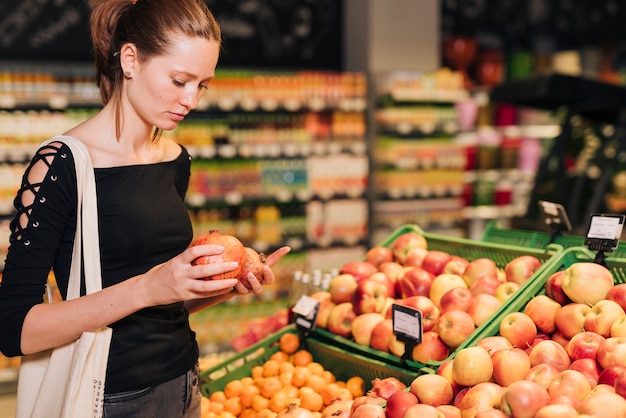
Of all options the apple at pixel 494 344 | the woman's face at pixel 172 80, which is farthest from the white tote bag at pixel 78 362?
the apple at pixel 494 344

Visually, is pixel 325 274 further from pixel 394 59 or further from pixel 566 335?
pixel 394 59

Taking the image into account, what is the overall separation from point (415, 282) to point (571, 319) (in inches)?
24.2

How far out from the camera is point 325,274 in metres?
3.13

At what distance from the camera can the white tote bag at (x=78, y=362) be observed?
1525 mm

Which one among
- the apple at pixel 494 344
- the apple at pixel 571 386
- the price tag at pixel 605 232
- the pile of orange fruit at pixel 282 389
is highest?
the price tag at pixel 605 232

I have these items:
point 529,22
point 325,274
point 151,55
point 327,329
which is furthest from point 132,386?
point 529,22

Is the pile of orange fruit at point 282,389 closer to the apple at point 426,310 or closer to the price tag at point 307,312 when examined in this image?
the price tag at point 307,312

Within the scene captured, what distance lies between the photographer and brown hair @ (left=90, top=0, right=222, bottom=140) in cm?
159

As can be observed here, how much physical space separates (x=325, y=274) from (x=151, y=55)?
173cm

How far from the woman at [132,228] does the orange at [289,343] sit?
2.34ft

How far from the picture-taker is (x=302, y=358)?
2438 millimetres

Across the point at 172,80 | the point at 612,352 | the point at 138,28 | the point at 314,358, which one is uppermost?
the point at 138,28

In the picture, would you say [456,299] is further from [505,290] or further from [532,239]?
[532,239]

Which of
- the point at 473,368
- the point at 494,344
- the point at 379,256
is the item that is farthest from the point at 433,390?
the point at 379,256
